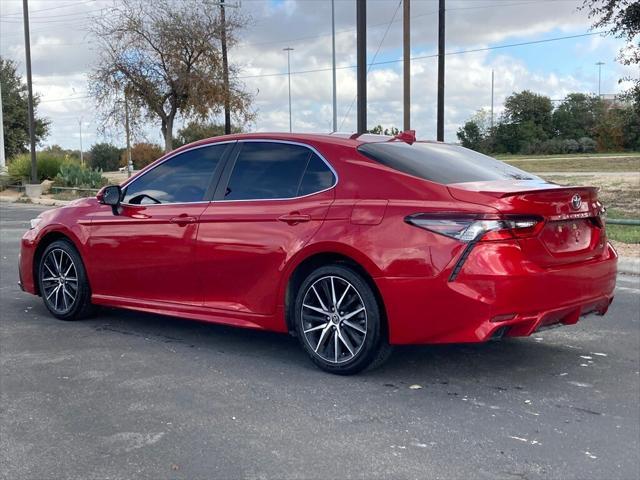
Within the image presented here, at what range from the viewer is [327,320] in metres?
4.94

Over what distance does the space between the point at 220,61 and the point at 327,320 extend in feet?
84.0

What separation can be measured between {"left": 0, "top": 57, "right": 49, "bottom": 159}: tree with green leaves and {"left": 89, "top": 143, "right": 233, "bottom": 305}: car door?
45.1 m

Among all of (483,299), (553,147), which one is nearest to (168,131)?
(483,299)

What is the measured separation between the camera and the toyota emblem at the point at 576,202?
4766 mm

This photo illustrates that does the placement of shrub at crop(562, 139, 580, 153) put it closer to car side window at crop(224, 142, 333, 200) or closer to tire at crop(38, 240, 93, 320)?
tire at crop(38, 240, 93, 320)

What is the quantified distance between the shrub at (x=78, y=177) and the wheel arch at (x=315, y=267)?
86.2ft

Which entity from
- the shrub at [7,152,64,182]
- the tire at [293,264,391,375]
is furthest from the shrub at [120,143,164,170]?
the tire at [293,264,391,375]

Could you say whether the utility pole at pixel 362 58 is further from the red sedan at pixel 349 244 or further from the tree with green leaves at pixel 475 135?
the tree with green leaves at pixel 475 135

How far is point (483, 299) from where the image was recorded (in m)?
4.34

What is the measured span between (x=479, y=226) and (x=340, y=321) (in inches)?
45.4

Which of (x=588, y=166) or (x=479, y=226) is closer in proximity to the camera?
(x=479, y=226)

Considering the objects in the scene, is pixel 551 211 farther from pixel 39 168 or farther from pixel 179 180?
pixel 39 168

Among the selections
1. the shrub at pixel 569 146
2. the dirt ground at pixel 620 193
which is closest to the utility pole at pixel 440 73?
the dirt ground at pixel 620 193

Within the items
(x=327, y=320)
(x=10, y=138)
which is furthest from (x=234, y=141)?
(x=10, y=138)
